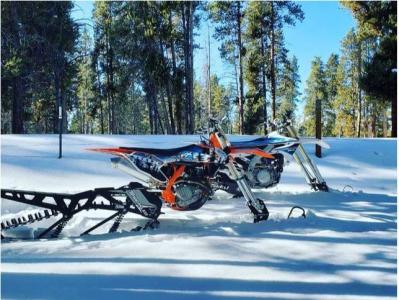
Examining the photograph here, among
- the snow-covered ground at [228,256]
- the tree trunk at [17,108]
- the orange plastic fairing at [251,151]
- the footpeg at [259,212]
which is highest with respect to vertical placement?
the tree trunk at [17,108]

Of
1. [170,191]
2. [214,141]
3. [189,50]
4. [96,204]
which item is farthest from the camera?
[189,50]

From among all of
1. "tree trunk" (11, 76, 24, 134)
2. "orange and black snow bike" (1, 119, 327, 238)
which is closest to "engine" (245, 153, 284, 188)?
"orange and black snow bike" (1, 119, 327, 238)

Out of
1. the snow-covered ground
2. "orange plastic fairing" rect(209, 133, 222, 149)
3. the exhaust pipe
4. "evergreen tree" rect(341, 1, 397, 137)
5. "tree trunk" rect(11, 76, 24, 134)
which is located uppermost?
"evergreen tree" rect(341, 1, 397, 137)

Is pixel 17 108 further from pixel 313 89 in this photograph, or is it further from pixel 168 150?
pixel 313 89

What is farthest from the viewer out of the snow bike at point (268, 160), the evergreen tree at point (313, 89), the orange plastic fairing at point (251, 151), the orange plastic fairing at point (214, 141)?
the evergreen tree at point (313, 89)

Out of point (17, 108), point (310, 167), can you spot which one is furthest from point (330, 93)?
point (310, 167)

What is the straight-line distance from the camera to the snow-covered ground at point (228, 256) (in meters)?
2.61

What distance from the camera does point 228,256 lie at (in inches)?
130

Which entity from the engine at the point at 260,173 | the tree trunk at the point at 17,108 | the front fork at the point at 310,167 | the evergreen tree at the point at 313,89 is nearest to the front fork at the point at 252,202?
the engine at the point at 260,173

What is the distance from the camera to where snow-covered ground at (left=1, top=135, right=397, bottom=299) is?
261 cm

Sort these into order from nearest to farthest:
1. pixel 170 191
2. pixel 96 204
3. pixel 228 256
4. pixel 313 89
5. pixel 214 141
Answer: pixel 228 256
pixel 96 204
pixel 170 191
pixel 214 141
pixel 313 89

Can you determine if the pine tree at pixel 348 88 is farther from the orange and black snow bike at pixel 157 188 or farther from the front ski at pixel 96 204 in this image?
the front ski at pixel 96 204

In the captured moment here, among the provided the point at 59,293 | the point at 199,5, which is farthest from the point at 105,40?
the point at 59,293

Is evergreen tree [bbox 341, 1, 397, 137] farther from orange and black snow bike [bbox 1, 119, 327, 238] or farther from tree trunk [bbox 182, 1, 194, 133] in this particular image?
orange and black snow bike [bbox 1, 119, 327, 238]
